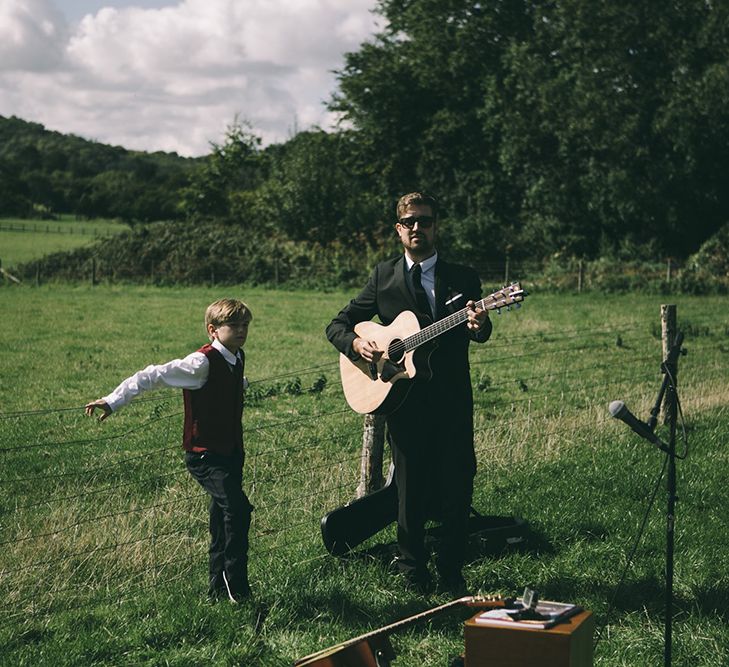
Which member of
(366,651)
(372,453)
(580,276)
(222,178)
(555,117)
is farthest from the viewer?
(222,178)

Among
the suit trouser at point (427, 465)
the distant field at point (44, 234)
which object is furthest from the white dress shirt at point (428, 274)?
the distant field at point (44, 234)

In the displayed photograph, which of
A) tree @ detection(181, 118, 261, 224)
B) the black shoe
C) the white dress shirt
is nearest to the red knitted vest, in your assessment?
the black shoe

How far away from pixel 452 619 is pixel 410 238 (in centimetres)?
210

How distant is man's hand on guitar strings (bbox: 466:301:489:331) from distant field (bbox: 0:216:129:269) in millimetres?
36305

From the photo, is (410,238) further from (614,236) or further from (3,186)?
(3,186)

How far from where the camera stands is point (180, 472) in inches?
285

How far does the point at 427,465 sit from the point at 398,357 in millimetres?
675

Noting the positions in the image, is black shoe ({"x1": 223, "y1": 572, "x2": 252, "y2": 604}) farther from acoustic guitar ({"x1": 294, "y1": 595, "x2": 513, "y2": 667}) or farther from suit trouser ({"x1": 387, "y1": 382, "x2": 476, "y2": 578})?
acoustic guitar ({"x1": 294, "y1": 595, "x2": 513, "y2": 667})

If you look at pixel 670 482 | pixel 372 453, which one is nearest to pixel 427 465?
pixel 372 453

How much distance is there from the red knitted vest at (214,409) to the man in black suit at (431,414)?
0.84 m

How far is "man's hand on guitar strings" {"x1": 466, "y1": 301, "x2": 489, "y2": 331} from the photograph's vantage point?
187 inches

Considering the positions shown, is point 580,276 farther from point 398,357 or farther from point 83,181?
point 83,181

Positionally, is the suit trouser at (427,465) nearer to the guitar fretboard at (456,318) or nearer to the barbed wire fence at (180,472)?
the guitar fretboard at (456,318)

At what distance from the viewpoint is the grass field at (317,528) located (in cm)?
463
